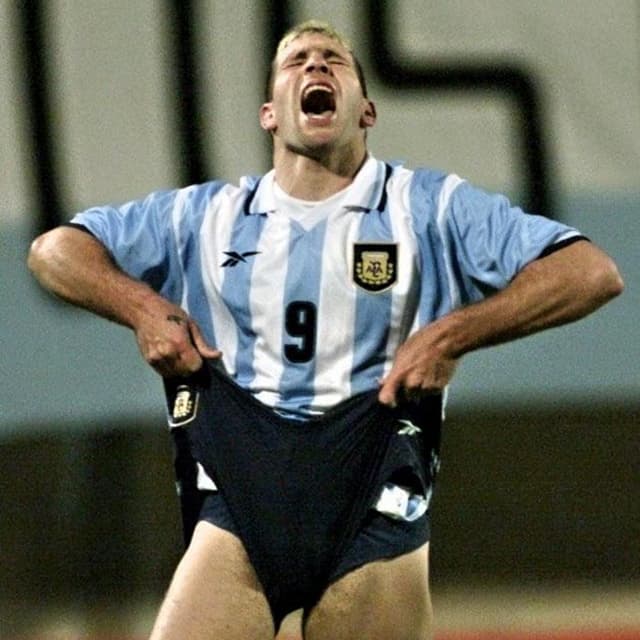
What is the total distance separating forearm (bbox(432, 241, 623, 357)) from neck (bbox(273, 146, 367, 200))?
35 cm

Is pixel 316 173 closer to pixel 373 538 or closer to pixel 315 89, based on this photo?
pixel 315 89

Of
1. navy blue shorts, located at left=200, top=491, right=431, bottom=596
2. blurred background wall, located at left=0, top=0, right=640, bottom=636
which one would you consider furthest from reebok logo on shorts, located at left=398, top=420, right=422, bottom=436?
blurred background wall, located at left=0, top=0, right=640, bottom=636

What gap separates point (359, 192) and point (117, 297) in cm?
39

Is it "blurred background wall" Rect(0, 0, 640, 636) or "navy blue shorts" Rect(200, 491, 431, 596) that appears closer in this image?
"navy blue shorts" Rect(200, 491, 431, 596)

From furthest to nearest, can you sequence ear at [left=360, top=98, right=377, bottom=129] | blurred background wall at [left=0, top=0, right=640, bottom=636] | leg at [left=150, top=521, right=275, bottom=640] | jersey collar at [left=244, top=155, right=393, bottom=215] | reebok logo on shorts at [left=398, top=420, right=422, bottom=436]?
1. blurred background wall at [left=0, top=0, right=640, bottom=636]
2. ear at [left=360, top=98, right=377, bottom=129]
3. jersey collar at [left=244, top=155, right=393, bottom=215]
4. reebok logo on shorts at [left=398, top=420, right=422, bottom=436]
5. leg at [left=150, top=521, right=275, bottom=640]

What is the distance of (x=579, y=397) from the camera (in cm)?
407

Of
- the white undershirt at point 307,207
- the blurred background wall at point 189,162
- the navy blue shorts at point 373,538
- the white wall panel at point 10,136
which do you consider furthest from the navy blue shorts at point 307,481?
the white wall panel at point 10,136

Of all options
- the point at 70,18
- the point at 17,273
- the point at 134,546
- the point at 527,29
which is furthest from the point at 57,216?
the point at 527,29

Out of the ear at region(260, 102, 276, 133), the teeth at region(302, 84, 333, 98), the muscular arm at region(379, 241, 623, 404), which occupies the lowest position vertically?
the muscular arm at region(379, 241, 623, 404)

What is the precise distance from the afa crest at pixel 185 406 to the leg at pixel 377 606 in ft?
1.04

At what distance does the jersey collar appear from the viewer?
2848 millimetres

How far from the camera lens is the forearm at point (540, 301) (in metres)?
2.63

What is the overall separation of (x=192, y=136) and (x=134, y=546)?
0.86 meters

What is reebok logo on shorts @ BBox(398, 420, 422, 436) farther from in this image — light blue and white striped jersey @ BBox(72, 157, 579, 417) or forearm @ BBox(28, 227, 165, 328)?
forearm @ BBox(28, 227, 165, 328)
